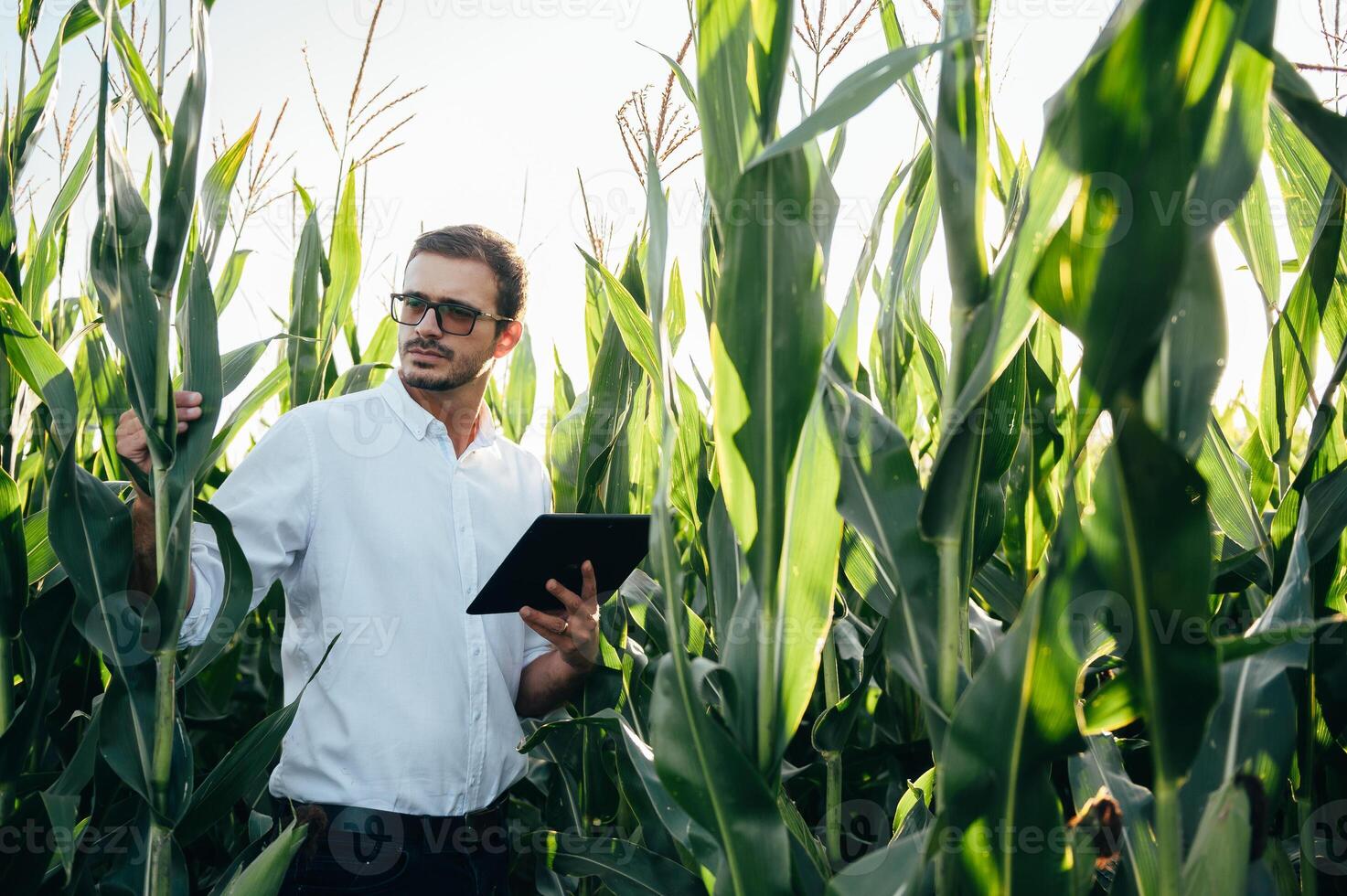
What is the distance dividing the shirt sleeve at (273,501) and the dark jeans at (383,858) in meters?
0.35

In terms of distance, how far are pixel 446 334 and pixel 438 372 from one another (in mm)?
65

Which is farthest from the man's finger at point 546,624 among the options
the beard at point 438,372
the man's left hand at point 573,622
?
the beard at point 438,372

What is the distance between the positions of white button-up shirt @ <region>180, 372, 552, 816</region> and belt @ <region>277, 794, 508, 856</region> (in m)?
0.02

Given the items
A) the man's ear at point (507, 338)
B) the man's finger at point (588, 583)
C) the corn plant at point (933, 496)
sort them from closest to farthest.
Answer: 1. the corn plant at point (933, 496)
2. the man's finger at point (588, 583)
3. the man's ear at point (507, 338)

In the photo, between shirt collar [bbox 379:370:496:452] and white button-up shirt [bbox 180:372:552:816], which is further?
shirt collar [bbox 379:370:496:452]

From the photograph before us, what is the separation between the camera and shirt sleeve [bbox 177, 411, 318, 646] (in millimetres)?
1330

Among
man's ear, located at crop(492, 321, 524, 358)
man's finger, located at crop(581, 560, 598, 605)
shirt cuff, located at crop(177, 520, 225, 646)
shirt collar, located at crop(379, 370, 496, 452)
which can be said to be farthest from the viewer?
man's ear, located at crop(492, 321, 524, 358)

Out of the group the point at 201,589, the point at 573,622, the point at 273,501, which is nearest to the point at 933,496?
the point at 573,622

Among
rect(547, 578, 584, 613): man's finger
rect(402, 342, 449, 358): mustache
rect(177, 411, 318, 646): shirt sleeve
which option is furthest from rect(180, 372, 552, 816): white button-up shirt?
rect(547, 578, 584, 613): man's finger

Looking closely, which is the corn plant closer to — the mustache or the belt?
the belt

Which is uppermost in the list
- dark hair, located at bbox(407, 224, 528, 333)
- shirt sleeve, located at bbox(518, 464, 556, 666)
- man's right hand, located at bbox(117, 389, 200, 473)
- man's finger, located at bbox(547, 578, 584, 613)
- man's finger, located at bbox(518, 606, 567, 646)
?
dark hair, located at bbox(407, 224, 528, 333)

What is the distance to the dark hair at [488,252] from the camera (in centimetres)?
165

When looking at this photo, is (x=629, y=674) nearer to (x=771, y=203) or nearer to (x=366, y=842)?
(x=366, y=842)

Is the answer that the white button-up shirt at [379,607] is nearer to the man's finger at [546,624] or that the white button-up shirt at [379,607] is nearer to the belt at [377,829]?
the belt at [377,829]
